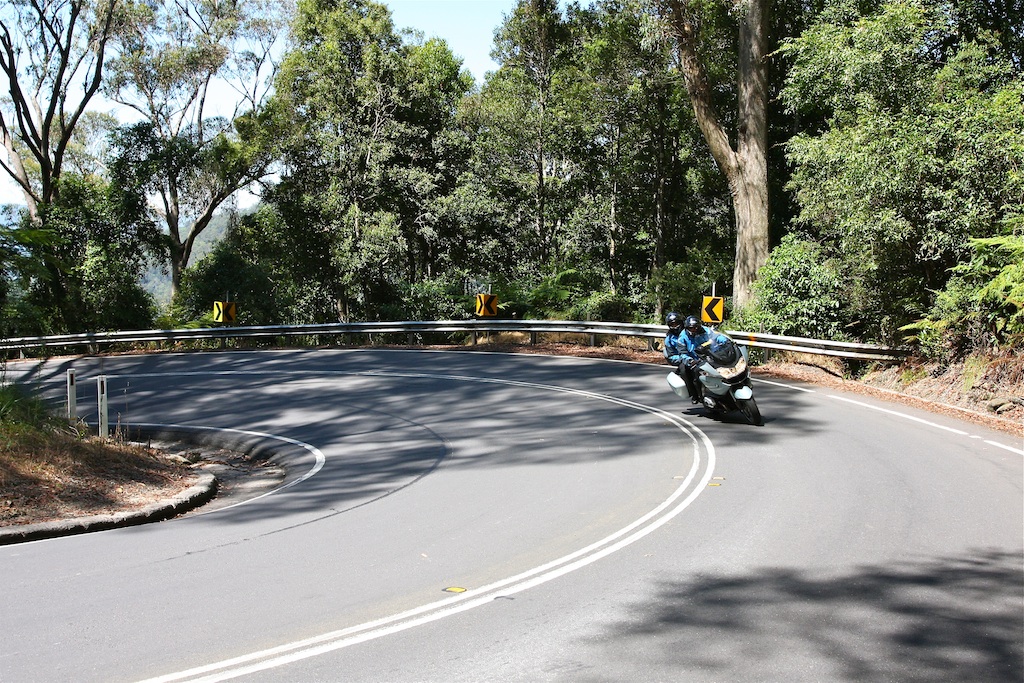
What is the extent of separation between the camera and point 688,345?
1510 cm

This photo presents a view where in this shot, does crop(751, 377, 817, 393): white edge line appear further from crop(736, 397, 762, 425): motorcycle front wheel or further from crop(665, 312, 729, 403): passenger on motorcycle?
crop(736, 397, 762, 425): motorcycle front wheel

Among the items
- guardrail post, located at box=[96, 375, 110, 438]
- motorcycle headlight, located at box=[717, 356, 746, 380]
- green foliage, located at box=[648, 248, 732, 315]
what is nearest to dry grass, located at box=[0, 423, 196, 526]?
guardrail post, located at box=[96, 375, 110, 438]

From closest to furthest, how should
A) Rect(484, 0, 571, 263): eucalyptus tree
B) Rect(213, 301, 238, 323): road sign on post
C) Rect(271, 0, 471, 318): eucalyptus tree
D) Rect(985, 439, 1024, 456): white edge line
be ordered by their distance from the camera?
1. Rect(985, 439, 1024, 456): white edge line
2. Rect(213, 301, 238, 323): road sign on post
3. Rect(484, 0, 571, 263): eucalyptus tree
4. Rect(271, 0, 471, 318): eucalyptus tree

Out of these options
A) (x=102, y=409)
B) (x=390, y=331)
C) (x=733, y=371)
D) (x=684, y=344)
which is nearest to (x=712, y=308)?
(x=684, y=344)

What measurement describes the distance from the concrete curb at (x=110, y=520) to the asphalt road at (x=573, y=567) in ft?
0.94

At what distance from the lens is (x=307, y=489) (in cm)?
1070

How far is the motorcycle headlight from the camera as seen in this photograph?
45.5 feet

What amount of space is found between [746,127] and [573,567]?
70.0ft

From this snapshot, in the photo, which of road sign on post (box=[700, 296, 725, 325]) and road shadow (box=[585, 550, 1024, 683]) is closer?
road shadow (box=[585, 550, 1024, 683])

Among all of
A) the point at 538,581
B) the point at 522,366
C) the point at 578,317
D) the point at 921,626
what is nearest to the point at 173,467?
the point at 538,581

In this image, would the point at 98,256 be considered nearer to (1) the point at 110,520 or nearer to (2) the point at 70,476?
(2) the point at 70,476

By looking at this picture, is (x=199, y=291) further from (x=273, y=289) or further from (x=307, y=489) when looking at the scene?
(x=307, y=489)

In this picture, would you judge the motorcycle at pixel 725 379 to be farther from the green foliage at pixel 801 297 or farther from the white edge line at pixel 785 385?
the green foliage at pixel 801 297

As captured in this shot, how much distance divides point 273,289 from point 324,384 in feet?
70.6
